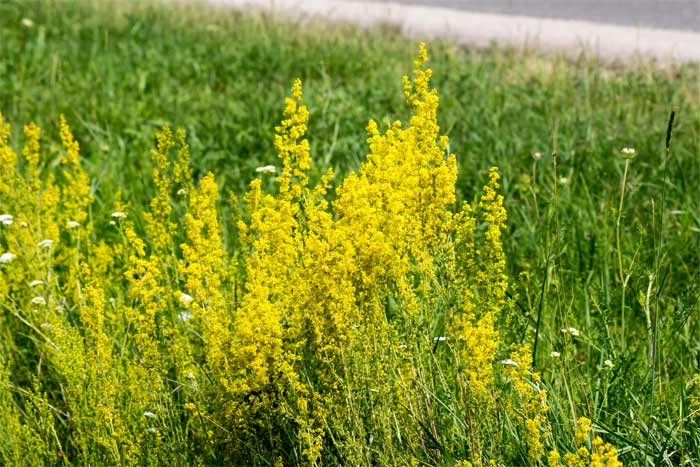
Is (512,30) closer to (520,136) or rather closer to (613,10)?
(613,10)

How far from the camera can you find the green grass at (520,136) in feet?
8.08

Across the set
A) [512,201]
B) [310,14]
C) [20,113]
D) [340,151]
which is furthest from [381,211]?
[310,14]

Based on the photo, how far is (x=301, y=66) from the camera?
222 inches

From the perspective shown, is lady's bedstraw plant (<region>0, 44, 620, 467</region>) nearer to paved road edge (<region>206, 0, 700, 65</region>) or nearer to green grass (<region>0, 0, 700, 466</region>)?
green grass (<region>0, 0, 700, 466</region>)

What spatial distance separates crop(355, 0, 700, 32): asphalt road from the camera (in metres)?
7.48

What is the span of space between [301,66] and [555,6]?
129 inches

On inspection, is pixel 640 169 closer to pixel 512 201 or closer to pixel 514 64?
pixel 512 201

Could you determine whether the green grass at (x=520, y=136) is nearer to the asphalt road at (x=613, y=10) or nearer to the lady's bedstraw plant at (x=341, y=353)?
the lady's bedstraw plant at (x=341, y=353)

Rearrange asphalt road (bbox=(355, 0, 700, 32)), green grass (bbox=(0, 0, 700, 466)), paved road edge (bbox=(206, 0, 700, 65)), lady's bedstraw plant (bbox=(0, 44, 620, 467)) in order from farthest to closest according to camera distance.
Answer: asphalt road (bbox=(355, 0, 700, 32))
paved road edge (bbox=(206, 0, 700, 65))
green grass (bbox=(0, 0, 700, 466))
lady's bedstraw plant (bbox=(0, 44, 620, 467))

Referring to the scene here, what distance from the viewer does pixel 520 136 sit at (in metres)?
4.35

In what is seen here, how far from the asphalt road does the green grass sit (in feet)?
6.62

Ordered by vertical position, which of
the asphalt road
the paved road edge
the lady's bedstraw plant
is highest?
the asphalt road

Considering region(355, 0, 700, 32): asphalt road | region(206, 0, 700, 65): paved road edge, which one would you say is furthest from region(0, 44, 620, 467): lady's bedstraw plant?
region(355, 0, 700, 32): asphalt road

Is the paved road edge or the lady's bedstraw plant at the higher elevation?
the paved road edge
